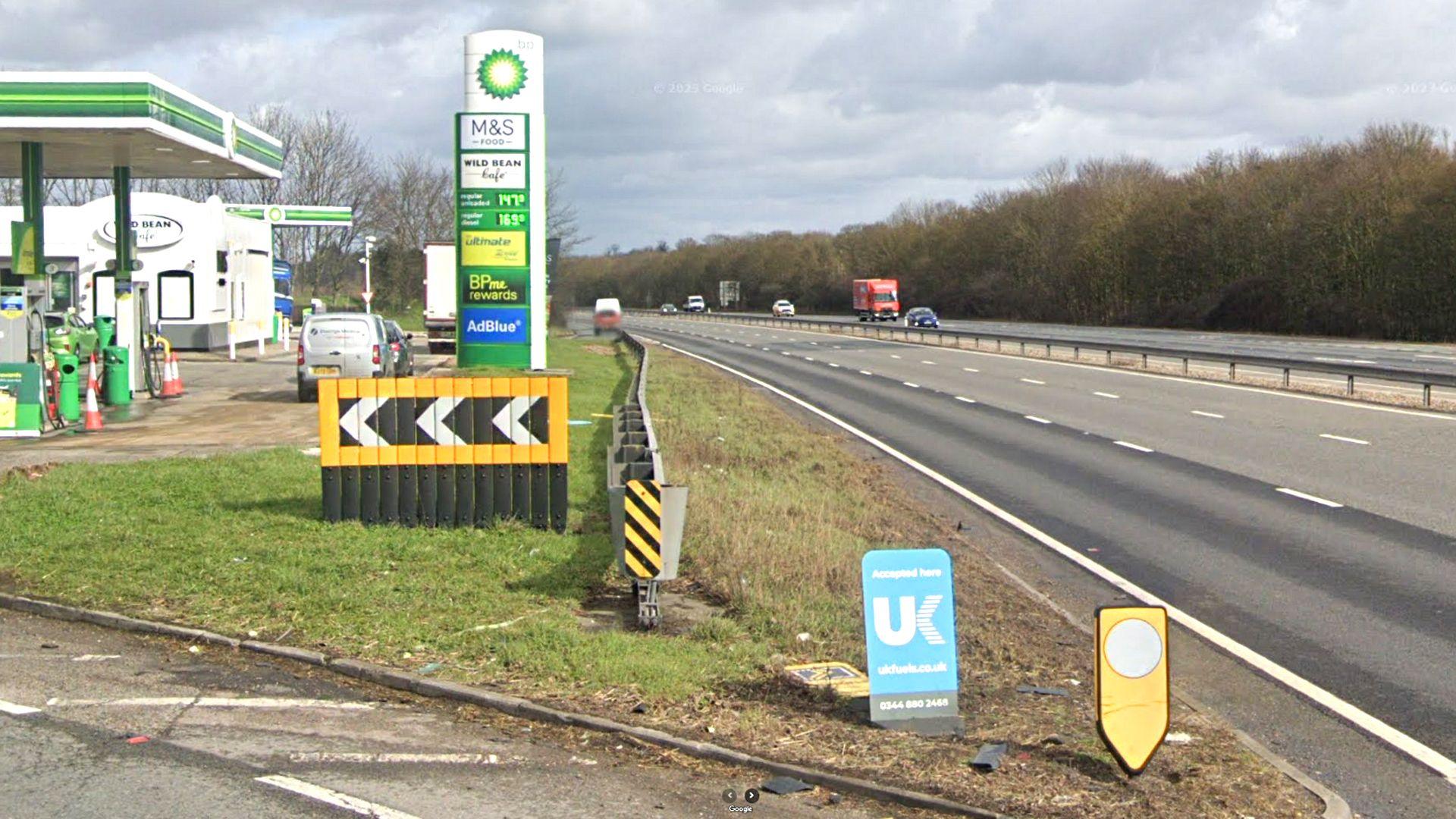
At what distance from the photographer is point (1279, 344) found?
53219mm

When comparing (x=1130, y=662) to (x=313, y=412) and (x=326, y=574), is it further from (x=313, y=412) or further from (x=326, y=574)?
(x=313, y=412)

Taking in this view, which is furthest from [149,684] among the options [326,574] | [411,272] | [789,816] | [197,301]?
[411,272]

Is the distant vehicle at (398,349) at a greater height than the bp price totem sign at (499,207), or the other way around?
the bp price totem sign at (499,207)

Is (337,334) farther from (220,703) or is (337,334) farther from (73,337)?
(220,703)

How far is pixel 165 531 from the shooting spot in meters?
12.0

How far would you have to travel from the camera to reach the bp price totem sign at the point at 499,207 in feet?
102

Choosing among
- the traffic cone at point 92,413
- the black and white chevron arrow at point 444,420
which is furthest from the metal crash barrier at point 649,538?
the traffic cone at point 92,413

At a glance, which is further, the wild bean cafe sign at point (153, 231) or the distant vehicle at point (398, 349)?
the wild bean cafe sign at point (153, 231)

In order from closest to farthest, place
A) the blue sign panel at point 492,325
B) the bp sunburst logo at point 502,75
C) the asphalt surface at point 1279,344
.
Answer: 1. the bp sunburst logo at point 502,75
2. the blue sign panel at point 492,325
3. the asphalt surface at point 1279,344

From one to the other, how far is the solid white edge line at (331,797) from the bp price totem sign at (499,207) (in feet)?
83.7

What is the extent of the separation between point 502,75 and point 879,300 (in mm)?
65022

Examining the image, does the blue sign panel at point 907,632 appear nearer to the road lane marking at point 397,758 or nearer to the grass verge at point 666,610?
the grass verge at point 666,610

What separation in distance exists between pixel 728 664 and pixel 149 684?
305cm

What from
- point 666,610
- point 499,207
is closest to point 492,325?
point 499,207
